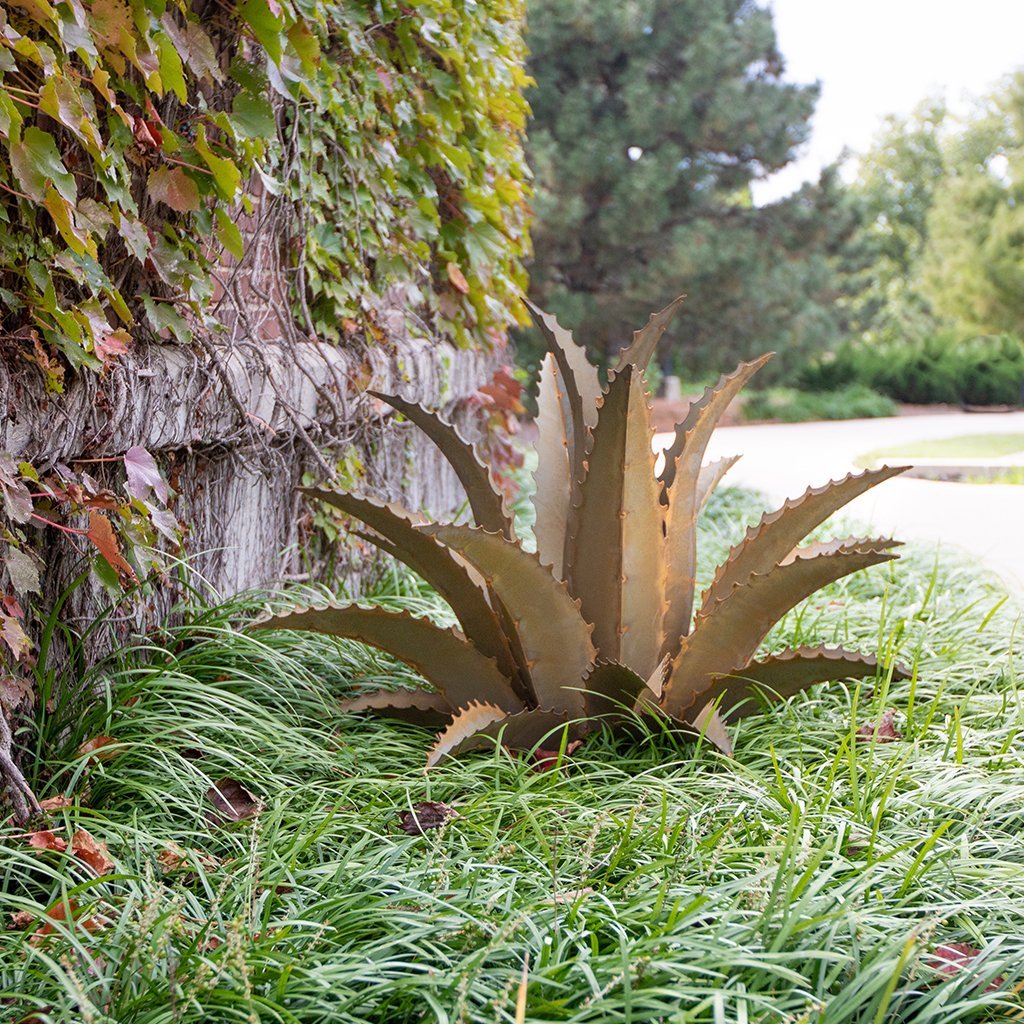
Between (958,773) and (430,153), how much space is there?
253 cm

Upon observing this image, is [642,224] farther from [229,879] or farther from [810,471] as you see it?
[229,879]

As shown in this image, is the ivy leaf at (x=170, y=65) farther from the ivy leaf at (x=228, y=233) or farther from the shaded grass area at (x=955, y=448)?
the shaded grass area at (x=955, y=448)

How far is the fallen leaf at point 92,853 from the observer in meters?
1.68

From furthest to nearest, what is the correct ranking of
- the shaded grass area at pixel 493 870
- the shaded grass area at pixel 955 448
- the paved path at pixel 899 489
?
the shaded grass area at pixel 955 448 < the paved path at pixel 899 489 < the shaded grass area at pixel 493 870

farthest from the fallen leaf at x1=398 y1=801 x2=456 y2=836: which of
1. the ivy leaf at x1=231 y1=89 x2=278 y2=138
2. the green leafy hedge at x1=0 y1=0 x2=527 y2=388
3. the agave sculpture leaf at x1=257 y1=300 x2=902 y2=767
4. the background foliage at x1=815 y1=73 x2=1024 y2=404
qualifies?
the background foliage at x1=815 y1=73 x2=1024 y2=404

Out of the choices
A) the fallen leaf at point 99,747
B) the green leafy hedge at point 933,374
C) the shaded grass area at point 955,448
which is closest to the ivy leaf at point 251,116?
the fallen leaf at point 99,747

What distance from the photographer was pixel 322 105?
285 centimetres

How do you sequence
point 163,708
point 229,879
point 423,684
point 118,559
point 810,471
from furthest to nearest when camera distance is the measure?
1. point 810,471
2. point 423,684
3. point 163,708
4. point 118,559
5. point 229,879

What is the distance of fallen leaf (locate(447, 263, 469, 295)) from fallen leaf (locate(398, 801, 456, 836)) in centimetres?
263

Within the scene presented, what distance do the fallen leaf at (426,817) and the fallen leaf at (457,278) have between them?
2631 mm

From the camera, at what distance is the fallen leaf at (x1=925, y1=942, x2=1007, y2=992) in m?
1.40

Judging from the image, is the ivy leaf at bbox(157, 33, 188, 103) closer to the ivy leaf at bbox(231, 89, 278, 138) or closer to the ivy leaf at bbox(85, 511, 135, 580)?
the ivy leaf at bbox(231, 89, 278, 138)

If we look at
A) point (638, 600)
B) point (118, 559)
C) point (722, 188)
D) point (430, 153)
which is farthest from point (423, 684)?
point (722, 188)

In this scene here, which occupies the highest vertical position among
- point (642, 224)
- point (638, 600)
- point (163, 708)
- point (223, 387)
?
point (642, 224)
